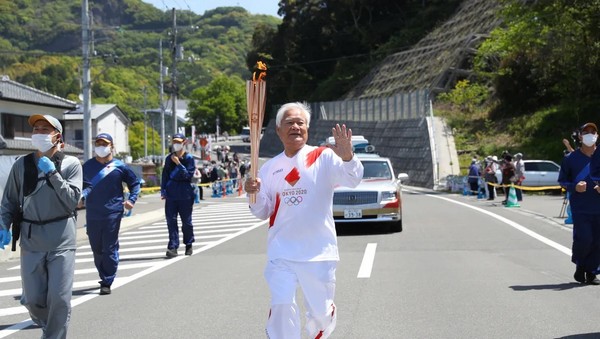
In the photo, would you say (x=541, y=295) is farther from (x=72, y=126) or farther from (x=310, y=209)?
(x=72, y=126)

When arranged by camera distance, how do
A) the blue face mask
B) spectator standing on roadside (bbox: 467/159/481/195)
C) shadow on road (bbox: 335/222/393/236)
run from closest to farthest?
the blue face mask → shadow on road (bbox: 335/222/393/236) → spectator standing on roadside (bbox: 467/159/481/195)

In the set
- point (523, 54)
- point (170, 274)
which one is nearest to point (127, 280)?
point (170, 274)

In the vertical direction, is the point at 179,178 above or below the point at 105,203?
above

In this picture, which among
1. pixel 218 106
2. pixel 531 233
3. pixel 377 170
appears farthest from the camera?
pixel 218 106

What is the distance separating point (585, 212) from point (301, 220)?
5.45m

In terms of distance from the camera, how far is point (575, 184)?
10070 mm

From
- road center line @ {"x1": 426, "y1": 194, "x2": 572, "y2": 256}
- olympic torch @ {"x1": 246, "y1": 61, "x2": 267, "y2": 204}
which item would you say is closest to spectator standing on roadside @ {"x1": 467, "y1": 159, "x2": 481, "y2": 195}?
road center line @ {"x1": 426, "y1": 194, "x2": 572, "y2": 256}

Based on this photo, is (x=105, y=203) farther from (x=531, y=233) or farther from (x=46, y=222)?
(x=531, y=233)

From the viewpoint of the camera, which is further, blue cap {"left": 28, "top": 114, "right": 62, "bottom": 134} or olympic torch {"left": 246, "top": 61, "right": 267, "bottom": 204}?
blue cap {"left": 28, "top": 114, "right": 62, "bottom": 134}

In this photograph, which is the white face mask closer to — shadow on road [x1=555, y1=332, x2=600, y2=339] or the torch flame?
the torch flame

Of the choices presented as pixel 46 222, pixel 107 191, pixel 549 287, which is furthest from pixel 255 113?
pixel 549 287

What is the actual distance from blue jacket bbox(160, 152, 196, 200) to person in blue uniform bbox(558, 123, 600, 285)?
6029mm

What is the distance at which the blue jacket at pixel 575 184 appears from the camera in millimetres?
9906

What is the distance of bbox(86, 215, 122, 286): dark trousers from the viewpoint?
32.6ft
